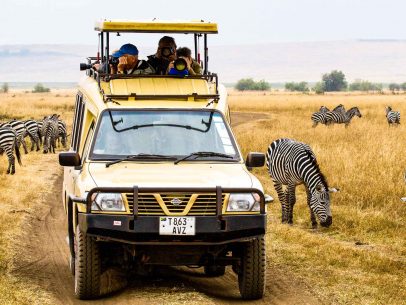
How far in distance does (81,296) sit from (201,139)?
1.90 metres

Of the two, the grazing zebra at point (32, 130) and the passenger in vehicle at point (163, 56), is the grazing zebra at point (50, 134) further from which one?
the passenger in vehicle at point (163, 56)

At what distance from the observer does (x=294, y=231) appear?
12695 millimetres

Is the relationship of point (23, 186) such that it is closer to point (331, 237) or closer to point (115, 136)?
point (331, 237)

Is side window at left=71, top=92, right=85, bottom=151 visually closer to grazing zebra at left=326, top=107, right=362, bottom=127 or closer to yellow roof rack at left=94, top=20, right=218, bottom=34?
yellow roof rack at left=94, top=20, right=218, bottom=34

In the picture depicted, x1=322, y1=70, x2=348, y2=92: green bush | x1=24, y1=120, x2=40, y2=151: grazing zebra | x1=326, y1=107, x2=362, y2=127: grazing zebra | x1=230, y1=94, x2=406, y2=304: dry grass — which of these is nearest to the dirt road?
x1=230, y1=94, x2=406, y2=304: dry grass

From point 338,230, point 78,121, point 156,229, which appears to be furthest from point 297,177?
point 156,229

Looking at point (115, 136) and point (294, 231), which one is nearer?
point (115, 136)

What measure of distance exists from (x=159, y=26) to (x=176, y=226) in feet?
9.75

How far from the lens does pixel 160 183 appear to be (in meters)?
7.79

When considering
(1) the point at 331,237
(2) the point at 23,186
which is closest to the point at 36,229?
(1) the point at 331,237

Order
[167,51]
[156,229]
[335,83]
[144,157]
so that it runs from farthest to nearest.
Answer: [335,83] < [167,51] < [144,157] < [156,229]

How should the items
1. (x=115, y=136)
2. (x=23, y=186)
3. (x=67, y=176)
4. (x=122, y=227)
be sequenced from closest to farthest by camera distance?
(x=122, y=227) → (x=115, y=136) → (x=67, y=176) → (x=23, y=186)

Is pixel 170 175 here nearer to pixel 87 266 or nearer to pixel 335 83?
pixel 87 266

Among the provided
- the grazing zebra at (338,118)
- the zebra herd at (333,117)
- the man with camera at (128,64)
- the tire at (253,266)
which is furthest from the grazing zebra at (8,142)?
the grazing zebra at (338,118)
